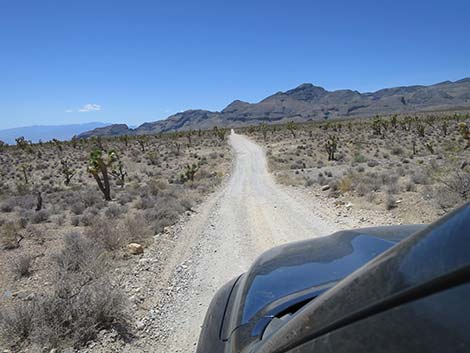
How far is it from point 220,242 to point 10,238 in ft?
20.6

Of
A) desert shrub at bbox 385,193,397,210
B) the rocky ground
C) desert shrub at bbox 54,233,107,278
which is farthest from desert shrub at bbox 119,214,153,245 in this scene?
desert shrub at bbox 385,193,397,210

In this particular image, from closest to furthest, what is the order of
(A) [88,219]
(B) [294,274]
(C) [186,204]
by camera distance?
(B) [294,274] < (A) [88,219] < (C) [186,204]

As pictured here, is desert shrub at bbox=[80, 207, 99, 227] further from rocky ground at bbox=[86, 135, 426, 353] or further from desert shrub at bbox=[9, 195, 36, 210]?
desert shrub at bbox=[9, 195, 36, 210]

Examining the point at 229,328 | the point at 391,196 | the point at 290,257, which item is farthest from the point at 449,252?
the point at 391,196

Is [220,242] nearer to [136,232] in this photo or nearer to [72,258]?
[136,232]

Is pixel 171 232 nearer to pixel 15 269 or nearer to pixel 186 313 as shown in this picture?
pixel 15 269

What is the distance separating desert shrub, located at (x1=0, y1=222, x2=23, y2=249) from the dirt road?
481 centimetres

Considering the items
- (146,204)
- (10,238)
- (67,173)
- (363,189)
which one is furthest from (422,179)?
(67,173)

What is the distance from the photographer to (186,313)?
5469 millimetres

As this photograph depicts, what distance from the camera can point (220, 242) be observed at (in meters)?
8.75

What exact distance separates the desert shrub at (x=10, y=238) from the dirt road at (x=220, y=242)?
15.8 feet

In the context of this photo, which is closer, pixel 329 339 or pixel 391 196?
pixel 329 339

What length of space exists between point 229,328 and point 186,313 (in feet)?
12.0

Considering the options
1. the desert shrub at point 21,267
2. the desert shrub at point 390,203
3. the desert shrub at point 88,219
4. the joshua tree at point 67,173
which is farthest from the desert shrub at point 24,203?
the desert shrub at point 390,203
